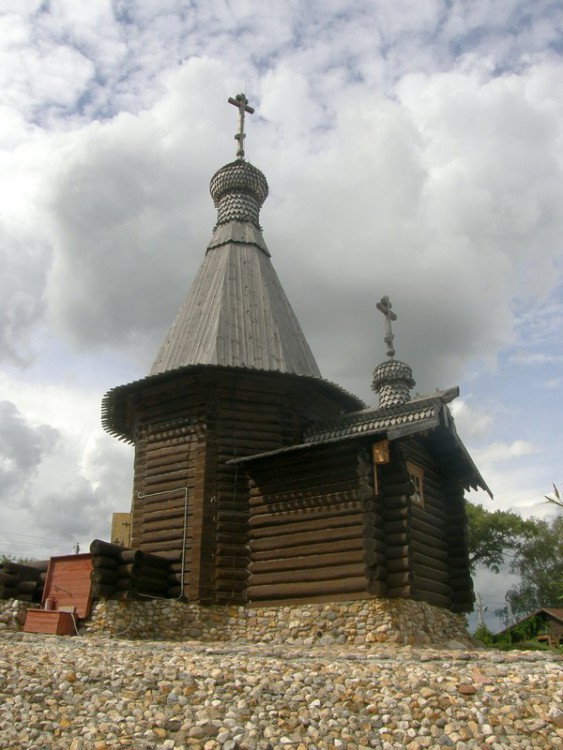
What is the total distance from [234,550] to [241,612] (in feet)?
4.09

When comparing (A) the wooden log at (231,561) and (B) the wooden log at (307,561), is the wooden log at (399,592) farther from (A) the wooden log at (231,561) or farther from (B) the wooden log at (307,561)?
(A) the wooden log at (231,561)

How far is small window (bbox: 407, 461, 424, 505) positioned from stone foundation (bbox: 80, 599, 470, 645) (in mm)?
2149

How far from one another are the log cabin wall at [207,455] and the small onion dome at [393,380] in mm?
4909

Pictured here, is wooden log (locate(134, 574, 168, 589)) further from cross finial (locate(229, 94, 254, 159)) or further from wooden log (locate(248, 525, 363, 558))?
cross finial (locate(229, 94, 254, 159))

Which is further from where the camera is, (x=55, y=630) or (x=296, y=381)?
(x=296, y=381)

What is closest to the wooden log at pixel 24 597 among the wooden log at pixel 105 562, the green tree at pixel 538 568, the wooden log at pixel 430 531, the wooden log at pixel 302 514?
the wooden log at pixel 105 562

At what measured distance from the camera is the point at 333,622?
12727 millimetres

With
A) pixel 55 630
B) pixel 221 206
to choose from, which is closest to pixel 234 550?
pixel 55 630

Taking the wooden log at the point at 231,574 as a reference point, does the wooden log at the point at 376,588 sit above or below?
below

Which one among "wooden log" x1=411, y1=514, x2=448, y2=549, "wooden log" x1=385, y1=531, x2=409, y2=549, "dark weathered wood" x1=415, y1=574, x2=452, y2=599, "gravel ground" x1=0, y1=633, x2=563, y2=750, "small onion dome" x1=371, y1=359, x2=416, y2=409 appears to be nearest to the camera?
"gravel ground" x1=0, y1=633, x2=563, y2=750

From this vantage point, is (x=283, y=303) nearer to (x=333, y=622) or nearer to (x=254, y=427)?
(x=254, y=427)

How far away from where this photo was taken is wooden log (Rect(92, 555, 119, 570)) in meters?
13.4

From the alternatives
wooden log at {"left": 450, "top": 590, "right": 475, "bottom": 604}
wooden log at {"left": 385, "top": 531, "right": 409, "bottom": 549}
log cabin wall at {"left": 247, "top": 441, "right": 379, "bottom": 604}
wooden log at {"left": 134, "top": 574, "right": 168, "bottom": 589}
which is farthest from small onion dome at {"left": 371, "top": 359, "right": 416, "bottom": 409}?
wooden log at {"left": 134, "top": 574, "right": 168, "bottom": 589}

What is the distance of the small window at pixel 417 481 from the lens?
14.4 meters
